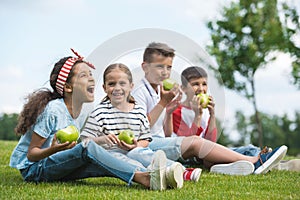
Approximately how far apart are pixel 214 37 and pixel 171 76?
1352cm

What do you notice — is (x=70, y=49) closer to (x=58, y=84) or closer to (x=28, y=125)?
(x=58, y=84)

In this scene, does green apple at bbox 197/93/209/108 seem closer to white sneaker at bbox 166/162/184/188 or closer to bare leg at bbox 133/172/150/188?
white sneaker at bbox 166/162/184/188

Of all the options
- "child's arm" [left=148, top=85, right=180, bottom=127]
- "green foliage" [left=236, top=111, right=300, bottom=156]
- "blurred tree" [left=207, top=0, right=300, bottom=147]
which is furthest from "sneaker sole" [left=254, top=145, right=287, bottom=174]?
"green foliage" [left=236, top=111, right=300, bottom=156]

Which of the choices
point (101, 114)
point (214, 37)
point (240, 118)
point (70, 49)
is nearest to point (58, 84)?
point (70, 49)

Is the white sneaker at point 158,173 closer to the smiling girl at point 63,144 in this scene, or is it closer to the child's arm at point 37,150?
the smiling girl at point 63,144

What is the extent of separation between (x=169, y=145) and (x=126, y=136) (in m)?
0.97

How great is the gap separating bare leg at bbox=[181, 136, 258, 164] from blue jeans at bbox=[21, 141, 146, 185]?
1.06 meters

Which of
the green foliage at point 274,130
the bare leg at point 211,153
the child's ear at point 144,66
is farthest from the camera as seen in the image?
the green foliage at point 274,130

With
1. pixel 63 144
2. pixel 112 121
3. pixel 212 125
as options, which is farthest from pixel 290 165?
pixel 63 144

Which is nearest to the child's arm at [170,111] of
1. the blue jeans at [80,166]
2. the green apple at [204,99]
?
the green apple at [204,99]

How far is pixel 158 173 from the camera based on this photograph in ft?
11.6

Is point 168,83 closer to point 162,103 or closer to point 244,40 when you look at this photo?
point 162,103

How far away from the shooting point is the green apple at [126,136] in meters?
3.44

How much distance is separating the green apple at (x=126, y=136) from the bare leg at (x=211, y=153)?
1.23 meters
